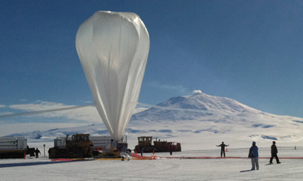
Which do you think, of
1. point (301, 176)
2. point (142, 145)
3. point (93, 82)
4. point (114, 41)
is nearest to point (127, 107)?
point (93, 82)

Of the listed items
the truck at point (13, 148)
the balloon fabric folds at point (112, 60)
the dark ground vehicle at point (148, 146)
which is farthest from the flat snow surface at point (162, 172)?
the dark ground vehicle at point (148, 146)

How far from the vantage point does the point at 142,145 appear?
46.5m

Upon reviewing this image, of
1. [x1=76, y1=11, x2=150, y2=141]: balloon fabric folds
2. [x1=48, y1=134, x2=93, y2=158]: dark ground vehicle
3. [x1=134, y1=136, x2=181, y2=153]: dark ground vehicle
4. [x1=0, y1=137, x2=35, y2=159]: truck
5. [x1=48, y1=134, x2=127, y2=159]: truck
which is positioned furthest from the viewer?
Answer: [x1=134, y1=136, x2=181, y2=153]: dark ground vehicle

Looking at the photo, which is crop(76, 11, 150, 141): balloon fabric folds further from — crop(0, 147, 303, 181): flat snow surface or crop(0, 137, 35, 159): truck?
crop(0, 137, 35, 159): truck

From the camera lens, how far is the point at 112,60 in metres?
32.2

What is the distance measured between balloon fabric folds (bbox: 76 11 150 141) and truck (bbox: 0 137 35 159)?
13.0 m

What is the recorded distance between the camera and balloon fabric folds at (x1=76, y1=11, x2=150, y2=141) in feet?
104

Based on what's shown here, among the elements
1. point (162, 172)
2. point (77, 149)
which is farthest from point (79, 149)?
point (162, 172)

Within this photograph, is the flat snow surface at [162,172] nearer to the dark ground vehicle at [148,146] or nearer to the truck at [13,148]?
the truck at [13,148]

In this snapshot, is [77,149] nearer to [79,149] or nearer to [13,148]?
[79,149]

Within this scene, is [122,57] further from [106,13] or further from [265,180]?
[265,180]

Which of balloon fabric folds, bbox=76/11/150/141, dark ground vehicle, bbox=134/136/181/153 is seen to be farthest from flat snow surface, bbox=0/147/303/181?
dark ground vehicle, bbox=134/136/181/153

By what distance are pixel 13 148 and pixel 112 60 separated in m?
18.3

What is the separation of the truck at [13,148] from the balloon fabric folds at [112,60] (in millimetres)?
12972
